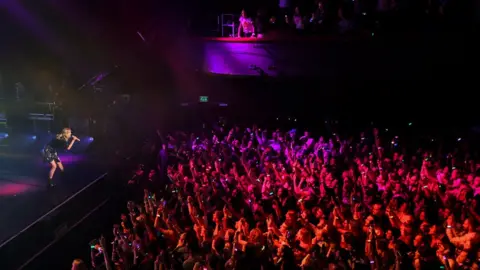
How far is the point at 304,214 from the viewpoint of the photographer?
6.84 metres

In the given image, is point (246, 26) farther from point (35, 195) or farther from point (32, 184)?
point (35, 195)

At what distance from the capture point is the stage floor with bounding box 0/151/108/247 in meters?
8.93

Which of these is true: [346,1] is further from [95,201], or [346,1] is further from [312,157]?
[95,201]

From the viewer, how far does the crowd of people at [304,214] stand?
5.80 m

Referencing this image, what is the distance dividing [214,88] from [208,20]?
218cm

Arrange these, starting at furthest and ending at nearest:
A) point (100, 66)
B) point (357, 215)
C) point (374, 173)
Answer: point (100, 66) < point (374, 173) < point (357, 215)

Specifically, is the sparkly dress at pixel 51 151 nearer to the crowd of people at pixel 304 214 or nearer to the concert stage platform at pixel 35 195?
the concert stage platform at pixel 35 195

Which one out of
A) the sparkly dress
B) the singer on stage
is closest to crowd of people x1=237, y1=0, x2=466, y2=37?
the singer on stage

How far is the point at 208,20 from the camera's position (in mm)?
15547

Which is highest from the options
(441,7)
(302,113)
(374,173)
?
(441,7)

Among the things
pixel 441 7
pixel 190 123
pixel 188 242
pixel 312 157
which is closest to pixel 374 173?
pixel 312 157

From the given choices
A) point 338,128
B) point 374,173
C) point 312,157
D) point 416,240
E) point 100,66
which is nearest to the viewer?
point 416,240

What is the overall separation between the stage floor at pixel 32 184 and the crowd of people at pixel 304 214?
1.47 m

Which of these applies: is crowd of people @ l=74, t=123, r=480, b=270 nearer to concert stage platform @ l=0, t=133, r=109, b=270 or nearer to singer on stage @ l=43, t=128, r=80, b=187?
concert stage platform @ l=0, t=133, r=109, b=270
